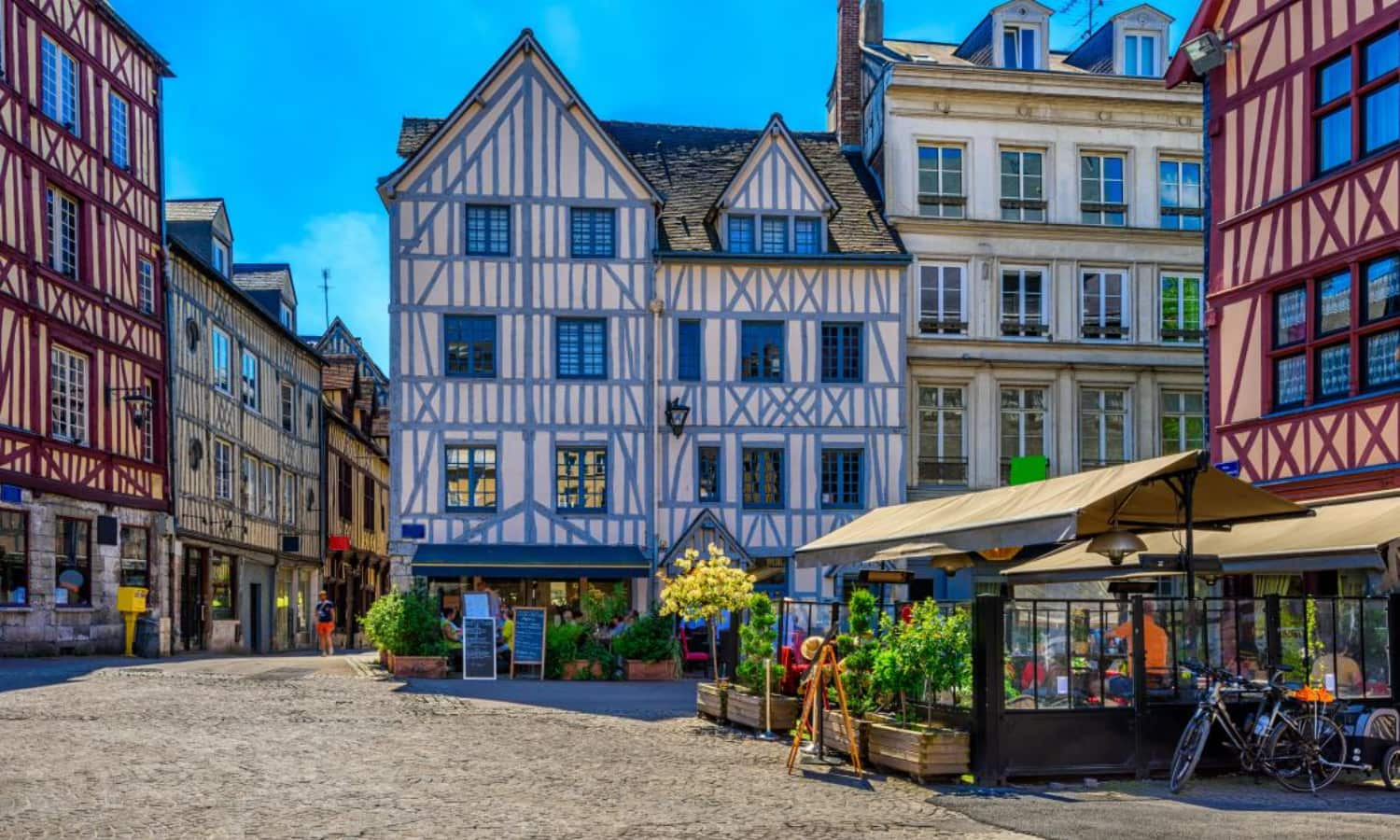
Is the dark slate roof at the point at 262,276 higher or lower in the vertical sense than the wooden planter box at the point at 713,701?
higher

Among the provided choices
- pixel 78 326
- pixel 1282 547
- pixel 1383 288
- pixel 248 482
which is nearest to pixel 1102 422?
pixel 1383 288

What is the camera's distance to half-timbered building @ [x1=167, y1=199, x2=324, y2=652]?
30656 mm

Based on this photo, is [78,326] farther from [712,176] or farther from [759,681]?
[759,681]

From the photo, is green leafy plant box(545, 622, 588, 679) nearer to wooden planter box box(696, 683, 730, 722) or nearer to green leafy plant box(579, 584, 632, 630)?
green leafy plant box(579, 584, 632, 630)

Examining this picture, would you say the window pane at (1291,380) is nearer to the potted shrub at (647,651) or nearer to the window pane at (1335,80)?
the window pane at (1335,80)

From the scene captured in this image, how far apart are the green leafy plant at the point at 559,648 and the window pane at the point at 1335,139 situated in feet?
37.1

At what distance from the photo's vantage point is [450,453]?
27.5 metres

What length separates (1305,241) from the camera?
17547 millimetres

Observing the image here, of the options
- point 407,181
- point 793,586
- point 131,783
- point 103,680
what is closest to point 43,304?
point 407,181

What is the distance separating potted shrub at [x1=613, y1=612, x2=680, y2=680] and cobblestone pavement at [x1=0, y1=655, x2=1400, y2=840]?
5874mm

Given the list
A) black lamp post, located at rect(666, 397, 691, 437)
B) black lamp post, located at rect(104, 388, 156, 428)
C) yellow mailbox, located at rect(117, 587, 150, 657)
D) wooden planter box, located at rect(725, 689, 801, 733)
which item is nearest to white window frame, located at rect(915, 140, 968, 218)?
black lamp post, located at rect(666, 397, 691, 437)

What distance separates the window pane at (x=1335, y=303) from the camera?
16.9 meters

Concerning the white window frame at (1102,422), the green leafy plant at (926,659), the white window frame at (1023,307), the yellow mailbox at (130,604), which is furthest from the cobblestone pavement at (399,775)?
the white window frame at (1102,422)

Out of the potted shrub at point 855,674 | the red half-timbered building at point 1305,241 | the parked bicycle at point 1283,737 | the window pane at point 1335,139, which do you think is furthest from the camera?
the window pane at point 1335,139
